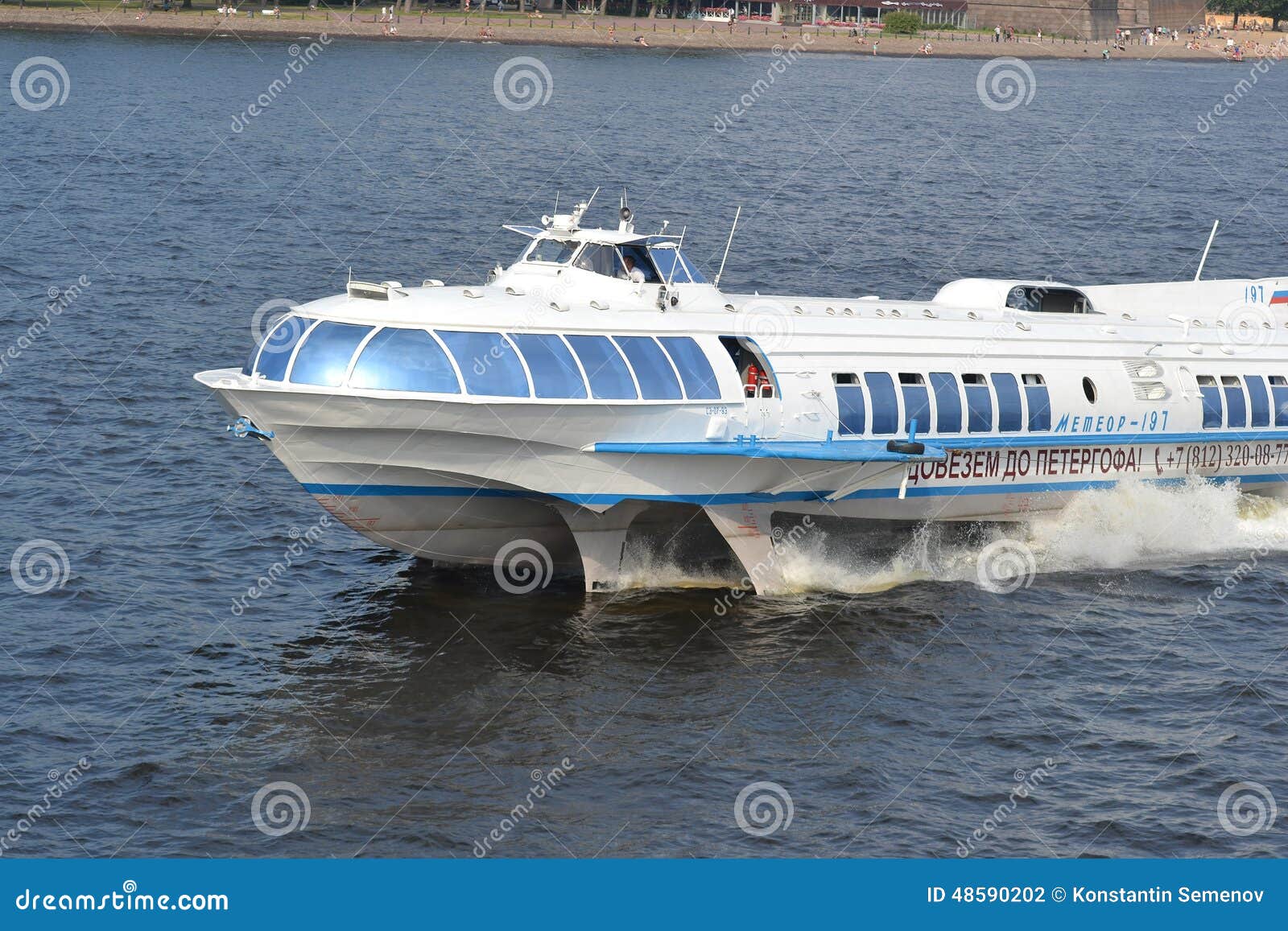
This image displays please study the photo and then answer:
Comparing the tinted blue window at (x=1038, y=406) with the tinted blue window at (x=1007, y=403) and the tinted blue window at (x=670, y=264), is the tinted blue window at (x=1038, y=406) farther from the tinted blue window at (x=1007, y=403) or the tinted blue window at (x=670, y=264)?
the tinted blue window at (x=670, y=264)

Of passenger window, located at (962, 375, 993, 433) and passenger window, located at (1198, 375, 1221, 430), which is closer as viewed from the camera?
passenger window, located at (962, 375, 993, 433)

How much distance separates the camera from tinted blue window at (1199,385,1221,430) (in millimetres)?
37250

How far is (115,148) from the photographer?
8631 centimetres

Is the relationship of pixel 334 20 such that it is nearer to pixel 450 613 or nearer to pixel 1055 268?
pixel 1055 268

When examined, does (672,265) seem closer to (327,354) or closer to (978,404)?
(978,404)

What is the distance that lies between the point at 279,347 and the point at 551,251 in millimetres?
6968

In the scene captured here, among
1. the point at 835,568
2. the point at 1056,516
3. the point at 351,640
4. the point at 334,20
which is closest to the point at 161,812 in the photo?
the point at 351,640

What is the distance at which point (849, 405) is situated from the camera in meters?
32.5

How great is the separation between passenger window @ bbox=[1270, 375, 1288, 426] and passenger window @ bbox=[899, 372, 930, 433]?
1025 centimetres

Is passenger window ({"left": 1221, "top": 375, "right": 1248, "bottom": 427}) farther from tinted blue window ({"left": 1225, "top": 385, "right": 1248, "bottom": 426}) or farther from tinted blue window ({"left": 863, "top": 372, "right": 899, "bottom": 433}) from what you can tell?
tinted blue window ({"left": 863, "top": 372, "right": 899, "bottom": 433})

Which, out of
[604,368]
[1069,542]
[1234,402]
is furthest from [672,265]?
[1234,402]

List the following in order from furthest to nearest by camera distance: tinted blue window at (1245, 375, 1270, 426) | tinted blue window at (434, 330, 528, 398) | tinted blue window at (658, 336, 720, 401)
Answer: tinted blue window at (1245, 375, 1270, 426) < tinted blue window at (658, 336, 720, 401) < tinted blue window at (434, 330, 528, 398)

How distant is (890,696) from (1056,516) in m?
8.74

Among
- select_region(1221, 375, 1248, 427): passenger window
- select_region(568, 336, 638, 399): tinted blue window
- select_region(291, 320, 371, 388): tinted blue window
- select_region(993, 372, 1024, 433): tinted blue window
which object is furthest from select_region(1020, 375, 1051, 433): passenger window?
select_region(291, 320, 371, 388): tinted blue window
